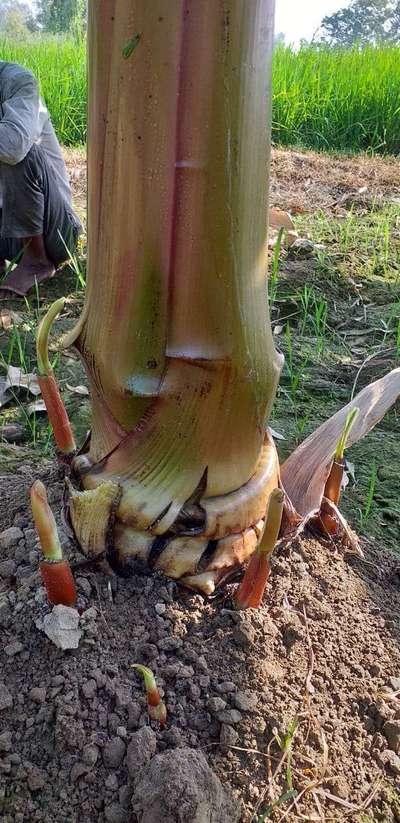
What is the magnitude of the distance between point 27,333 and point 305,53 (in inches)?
217

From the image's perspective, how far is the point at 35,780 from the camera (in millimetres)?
802

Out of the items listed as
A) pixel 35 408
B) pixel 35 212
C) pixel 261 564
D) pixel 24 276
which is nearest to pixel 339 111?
pixel 35 212

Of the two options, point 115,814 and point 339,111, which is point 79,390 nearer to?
point 115,814

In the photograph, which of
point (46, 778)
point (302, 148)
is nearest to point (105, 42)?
point (46, 778)

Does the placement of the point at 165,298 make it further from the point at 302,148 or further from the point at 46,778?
the point at 302,148

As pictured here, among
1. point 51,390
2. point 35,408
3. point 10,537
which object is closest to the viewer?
point 51,390

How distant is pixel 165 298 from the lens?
0.88 meters

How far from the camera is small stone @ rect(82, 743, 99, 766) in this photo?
0.81m

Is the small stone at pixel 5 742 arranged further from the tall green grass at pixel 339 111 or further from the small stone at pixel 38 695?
the tall green grass at pixel 339 111

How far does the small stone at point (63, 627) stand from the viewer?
2.94 ft

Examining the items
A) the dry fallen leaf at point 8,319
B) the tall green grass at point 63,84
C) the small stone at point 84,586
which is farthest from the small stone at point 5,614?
the tall green grass at point 63,84

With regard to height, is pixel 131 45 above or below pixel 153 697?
above

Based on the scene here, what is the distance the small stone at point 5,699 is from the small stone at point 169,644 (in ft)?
0.63

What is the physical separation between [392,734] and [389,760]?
34 millimetres
